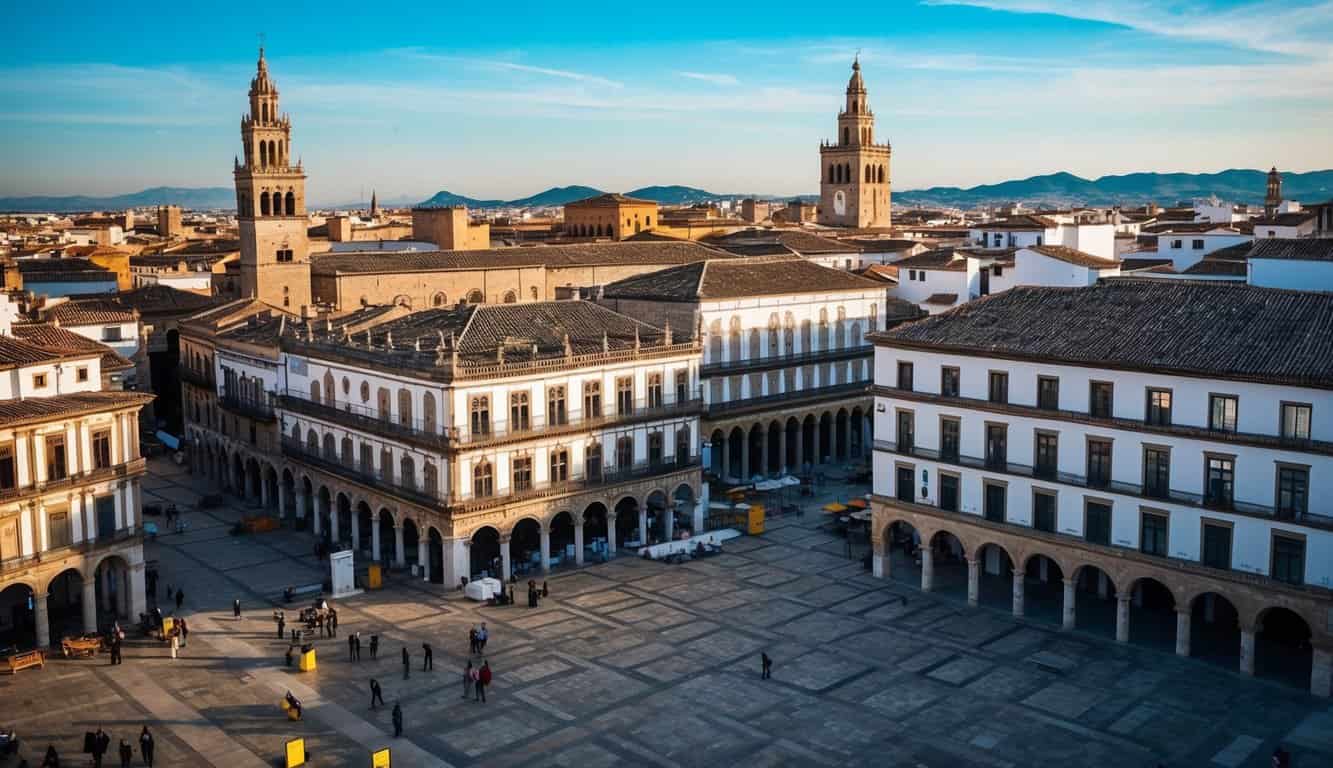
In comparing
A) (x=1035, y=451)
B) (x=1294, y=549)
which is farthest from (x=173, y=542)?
(x=1294, y=549)

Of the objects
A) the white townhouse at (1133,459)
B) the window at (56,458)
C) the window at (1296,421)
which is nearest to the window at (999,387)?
the white townhouse at (1133,459)

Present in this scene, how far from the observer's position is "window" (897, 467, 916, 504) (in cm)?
5103

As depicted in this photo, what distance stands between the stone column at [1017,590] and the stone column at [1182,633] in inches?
245

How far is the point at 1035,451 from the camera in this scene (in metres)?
46.7

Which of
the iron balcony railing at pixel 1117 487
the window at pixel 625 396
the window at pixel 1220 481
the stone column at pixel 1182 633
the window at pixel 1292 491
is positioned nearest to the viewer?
the window at pixel 1292 491

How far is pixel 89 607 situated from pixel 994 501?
3517 centimetres

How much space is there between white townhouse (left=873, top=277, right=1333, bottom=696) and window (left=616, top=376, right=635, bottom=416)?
40.3ft

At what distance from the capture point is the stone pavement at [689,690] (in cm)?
3622

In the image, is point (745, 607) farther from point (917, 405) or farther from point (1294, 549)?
point (1294, 549)

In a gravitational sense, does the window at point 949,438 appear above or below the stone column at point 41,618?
above

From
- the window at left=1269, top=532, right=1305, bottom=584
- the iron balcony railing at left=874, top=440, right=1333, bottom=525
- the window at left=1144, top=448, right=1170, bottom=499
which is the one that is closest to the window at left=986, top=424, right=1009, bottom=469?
the iron balcony railing at left=874, top=440, right=1333, bottom=525

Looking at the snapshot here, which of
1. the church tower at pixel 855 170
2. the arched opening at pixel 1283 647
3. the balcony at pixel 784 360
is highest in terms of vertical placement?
the church tower at pixel 855 170

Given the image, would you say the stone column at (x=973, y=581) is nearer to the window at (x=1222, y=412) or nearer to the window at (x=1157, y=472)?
the window at (x=1157, y=472)

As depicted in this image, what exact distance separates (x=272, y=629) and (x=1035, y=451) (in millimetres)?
30375
